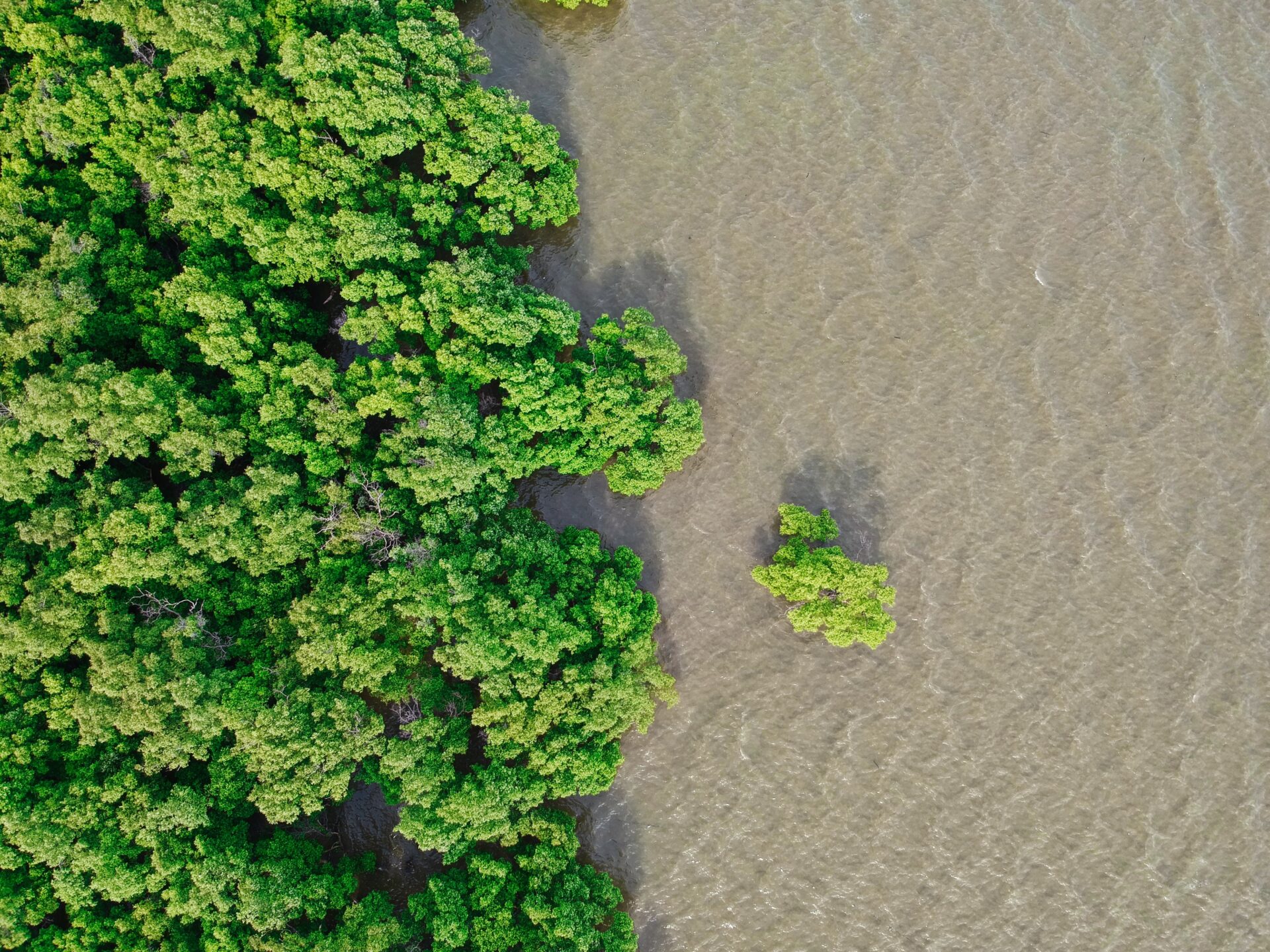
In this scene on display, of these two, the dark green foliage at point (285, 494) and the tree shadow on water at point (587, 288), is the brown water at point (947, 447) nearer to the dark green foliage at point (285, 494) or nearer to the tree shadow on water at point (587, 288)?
the tree shadow on water at point (587, 288)

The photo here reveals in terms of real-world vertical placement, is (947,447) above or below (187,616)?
below

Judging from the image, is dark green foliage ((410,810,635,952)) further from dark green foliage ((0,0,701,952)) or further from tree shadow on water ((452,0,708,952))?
tree shadow on water ((452,0,708,952))

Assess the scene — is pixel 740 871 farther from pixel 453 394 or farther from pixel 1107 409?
pixel 1107 409

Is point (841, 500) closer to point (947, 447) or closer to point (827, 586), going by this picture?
point (827, 586)

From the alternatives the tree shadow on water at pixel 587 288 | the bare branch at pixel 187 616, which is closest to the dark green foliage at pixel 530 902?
the tree shadow on water at pixel 587 288

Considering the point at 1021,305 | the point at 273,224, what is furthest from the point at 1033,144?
the point at 273,224

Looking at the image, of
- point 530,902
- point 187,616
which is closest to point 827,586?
point 530,902

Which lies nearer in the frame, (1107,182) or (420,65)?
(420,65)
